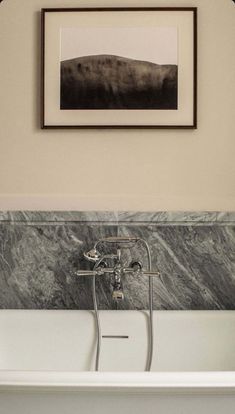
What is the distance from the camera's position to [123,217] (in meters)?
2.13

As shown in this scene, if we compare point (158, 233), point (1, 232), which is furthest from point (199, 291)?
point (1, 232)

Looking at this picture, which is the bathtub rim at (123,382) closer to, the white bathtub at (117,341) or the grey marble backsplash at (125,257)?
the white bathtub at (117,341)

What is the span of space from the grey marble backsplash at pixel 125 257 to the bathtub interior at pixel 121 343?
13 centimetres

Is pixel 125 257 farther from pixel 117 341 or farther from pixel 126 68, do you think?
pixel 126 68

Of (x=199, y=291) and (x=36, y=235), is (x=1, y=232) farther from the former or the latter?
(x=199, y=291)

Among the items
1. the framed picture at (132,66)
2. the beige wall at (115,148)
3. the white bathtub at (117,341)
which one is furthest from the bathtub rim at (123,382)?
the framed picture at (132,66)

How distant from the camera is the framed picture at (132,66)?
2154 millimetres

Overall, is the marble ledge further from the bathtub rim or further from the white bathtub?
the bathtub rim

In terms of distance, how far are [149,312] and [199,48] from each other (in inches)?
48.3

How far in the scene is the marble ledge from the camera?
2.12m

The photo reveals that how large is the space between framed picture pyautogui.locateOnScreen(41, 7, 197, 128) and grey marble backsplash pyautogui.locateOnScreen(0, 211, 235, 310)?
1.45 feet

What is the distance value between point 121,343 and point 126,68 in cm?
124

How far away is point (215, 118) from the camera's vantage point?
85.0 inches

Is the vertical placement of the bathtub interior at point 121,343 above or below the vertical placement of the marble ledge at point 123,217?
below
